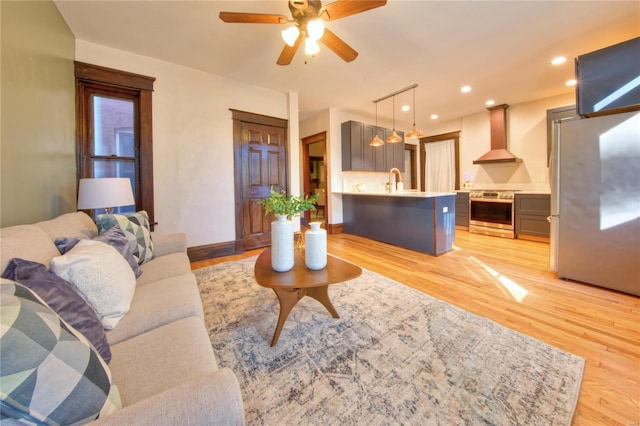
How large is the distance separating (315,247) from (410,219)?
2.73 meters

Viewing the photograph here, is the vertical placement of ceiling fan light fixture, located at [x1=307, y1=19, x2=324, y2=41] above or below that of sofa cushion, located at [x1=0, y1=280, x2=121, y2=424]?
above

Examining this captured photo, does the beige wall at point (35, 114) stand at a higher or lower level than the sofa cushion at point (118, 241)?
higher

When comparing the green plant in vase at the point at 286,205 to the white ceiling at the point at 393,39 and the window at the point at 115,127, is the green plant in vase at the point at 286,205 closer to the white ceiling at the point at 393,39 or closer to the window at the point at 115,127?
the white ceiling at the point at 393,39

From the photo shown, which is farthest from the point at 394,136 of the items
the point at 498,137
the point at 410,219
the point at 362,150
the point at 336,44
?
the point at 498,137

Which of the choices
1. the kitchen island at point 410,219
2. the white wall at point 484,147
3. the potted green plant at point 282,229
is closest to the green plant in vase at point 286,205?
the potted green plant at point 282,229

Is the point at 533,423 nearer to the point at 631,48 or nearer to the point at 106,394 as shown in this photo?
the point at 106,394

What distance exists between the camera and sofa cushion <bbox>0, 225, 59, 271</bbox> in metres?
0.96

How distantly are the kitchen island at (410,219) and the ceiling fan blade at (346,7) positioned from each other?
249cm

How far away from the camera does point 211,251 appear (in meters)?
3.65

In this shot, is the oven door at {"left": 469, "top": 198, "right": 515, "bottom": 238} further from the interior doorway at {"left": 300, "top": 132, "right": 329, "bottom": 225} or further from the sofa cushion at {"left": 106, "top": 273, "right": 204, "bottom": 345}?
the sofa cushion at {"left": 106, "top": 273, "right": 204, "bottom": 345}

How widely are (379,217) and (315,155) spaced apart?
5037 mm

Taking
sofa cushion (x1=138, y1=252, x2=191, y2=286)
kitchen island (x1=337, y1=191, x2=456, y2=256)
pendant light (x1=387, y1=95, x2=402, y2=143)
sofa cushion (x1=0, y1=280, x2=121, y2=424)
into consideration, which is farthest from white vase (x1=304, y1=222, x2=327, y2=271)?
pendant light (x1=387, y1=95, x2=402, y2=143)

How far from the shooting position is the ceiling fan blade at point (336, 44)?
2.09m

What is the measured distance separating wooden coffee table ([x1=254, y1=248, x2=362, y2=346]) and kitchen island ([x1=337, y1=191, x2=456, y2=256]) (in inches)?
92.8
